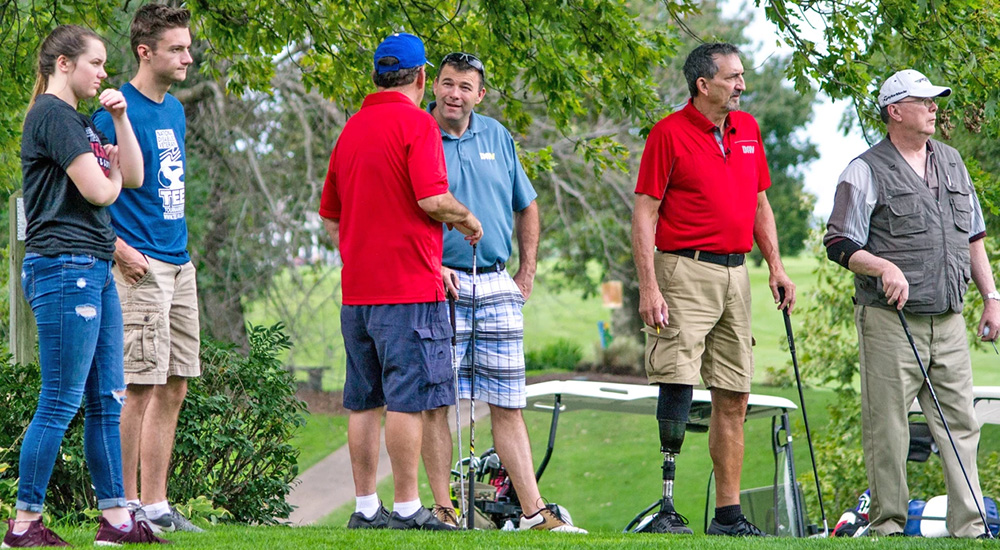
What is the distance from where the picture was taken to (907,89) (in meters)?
5.84

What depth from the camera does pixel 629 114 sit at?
850cm

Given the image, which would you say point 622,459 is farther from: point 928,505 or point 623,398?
point 928,505

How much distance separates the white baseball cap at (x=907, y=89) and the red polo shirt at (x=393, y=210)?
229 cm

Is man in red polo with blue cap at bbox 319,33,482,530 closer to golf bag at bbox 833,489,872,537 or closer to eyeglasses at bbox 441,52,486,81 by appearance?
eyeglasses at bbox 441,52,486,81

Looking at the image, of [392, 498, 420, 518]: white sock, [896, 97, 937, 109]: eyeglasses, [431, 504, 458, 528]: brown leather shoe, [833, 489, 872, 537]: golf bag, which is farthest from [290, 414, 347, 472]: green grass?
[896, 97, 937, 109]: eyeglasses

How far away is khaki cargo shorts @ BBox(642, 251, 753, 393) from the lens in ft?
19.2

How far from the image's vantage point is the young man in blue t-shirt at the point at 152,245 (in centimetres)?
516

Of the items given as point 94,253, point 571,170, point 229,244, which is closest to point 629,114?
point 94,253

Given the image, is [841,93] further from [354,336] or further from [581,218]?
[581,218]

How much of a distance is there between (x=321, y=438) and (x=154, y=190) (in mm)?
→ 19696

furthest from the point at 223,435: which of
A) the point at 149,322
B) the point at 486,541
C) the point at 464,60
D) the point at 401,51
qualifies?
the point at 401,51

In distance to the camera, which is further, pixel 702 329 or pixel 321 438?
pixel 321 438

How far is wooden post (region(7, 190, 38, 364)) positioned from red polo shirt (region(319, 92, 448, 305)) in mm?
2748

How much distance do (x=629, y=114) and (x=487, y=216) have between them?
9.30 ft
